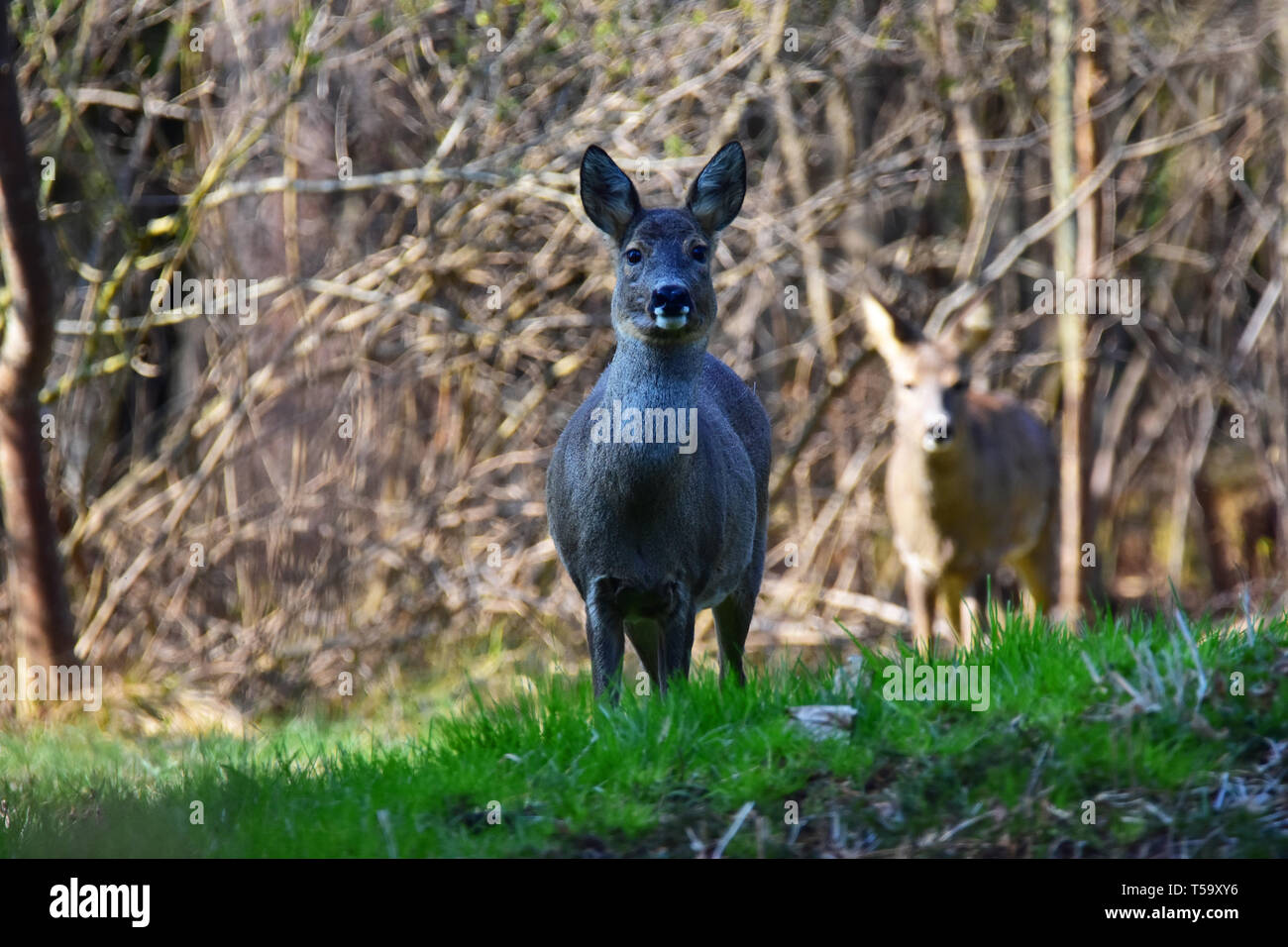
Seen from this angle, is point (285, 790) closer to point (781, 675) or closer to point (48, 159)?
point (781, 675)

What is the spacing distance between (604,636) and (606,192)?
5.72 ft

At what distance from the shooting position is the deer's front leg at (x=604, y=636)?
6.08 m

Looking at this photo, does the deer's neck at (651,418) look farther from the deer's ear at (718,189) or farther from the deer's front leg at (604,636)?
the deer's ear at (718,189)

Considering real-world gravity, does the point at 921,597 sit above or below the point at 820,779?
above

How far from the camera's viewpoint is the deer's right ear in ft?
20.9

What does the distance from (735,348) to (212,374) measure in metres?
4.18

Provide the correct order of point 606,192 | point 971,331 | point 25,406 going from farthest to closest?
point 971,331
point 25,406
point 606,192

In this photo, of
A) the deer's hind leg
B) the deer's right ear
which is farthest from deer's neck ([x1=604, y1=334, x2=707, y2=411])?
the deer's hind leg

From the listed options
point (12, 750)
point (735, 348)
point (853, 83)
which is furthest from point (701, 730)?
point (853, 83)

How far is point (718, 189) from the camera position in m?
6.56

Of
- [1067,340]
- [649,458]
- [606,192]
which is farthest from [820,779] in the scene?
[1067,340]

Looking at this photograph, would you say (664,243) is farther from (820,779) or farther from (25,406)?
(25,406)

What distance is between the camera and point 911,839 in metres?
4.77
